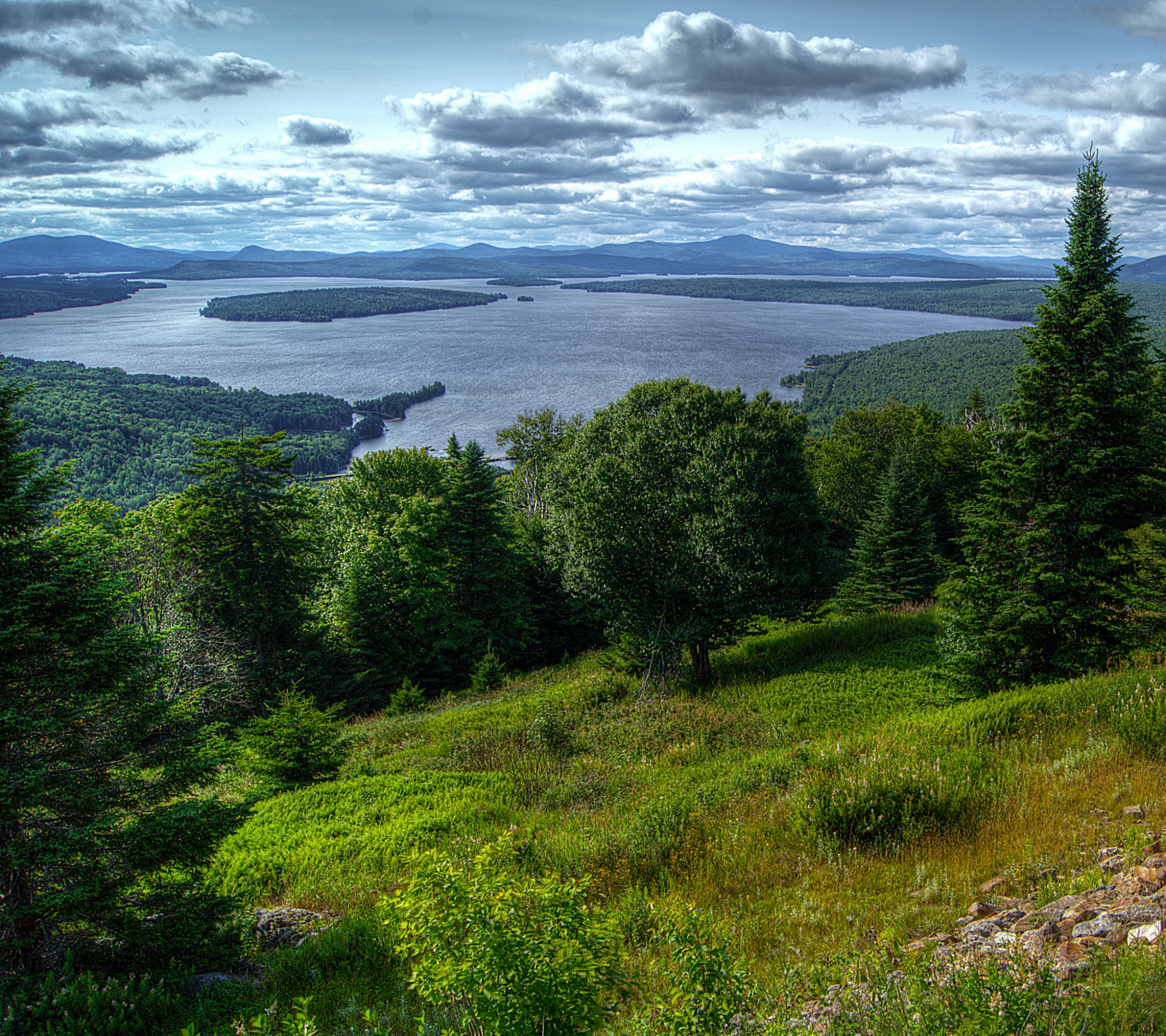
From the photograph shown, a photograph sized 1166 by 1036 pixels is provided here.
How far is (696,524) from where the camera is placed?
1878 centimetres

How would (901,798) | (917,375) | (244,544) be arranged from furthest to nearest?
(917,375)
(244,544)
(901,798)

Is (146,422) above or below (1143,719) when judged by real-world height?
above

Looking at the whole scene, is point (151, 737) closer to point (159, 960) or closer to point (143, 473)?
point (159, 960)

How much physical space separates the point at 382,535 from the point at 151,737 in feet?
83.6

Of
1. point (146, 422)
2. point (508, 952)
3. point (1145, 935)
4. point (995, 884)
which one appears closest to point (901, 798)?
point (995, 884)

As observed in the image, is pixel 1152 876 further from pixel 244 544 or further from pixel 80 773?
pixel 244 544

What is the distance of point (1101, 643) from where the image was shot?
39.0ft

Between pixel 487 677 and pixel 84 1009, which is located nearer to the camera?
pixel 84 1009

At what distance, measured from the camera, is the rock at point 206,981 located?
614 centimetres

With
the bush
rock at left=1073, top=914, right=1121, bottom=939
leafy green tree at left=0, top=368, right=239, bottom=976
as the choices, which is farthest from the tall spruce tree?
leafy green tree at left=0, top=368, right=239, bottom=976

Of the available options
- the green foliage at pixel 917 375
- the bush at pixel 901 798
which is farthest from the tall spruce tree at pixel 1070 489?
the green foliage at pixel 917 375

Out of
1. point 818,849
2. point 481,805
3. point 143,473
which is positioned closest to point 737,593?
point 481,805

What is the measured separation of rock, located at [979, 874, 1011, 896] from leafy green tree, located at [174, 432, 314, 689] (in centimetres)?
2282

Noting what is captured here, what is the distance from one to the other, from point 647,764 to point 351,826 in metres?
5.31
